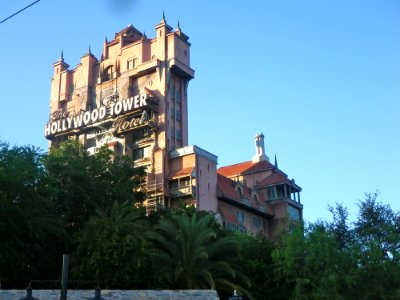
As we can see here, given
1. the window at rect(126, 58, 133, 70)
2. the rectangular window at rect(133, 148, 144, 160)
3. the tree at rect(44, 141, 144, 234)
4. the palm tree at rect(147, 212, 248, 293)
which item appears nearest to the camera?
the palm tree at rect(147, 212, 248, 293)

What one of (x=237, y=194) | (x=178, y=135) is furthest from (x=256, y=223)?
(x=178, y=135)

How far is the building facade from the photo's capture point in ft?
203

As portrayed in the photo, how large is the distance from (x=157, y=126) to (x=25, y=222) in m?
33.9

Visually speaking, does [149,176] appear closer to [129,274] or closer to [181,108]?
[181,108]

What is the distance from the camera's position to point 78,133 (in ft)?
234

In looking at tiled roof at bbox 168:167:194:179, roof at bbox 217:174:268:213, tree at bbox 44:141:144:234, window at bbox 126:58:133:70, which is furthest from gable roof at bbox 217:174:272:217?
tree at bbox 44:141:144:234

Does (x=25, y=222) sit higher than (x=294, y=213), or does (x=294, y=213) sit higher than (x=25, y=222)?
(x=294, y=213)

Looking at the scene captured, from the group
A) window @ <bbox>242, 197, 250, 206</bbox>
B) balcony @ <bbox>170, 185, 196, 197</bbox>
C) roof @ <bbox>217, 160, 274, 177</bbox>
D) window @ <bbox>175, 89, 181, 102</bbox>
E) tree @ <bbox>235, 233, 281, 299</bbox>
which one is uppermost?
window @ <bbox>175, 89, 181, 102</bbox>

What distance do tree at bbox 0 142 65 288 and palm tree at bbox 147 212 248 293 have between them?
6400 mm

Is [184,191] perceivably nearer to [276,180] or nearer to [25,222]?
[276,180]

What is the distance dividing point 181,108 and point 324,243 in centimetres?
3869

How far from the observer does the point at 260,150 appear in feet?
282

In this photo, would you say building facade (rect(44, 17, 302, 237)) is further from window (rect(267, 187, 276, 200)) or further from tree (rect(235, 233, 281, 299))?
tree (rect(235, 233, 281, 299))

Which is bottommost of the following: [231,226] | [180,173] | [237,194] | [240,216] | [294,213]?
[231,226]
